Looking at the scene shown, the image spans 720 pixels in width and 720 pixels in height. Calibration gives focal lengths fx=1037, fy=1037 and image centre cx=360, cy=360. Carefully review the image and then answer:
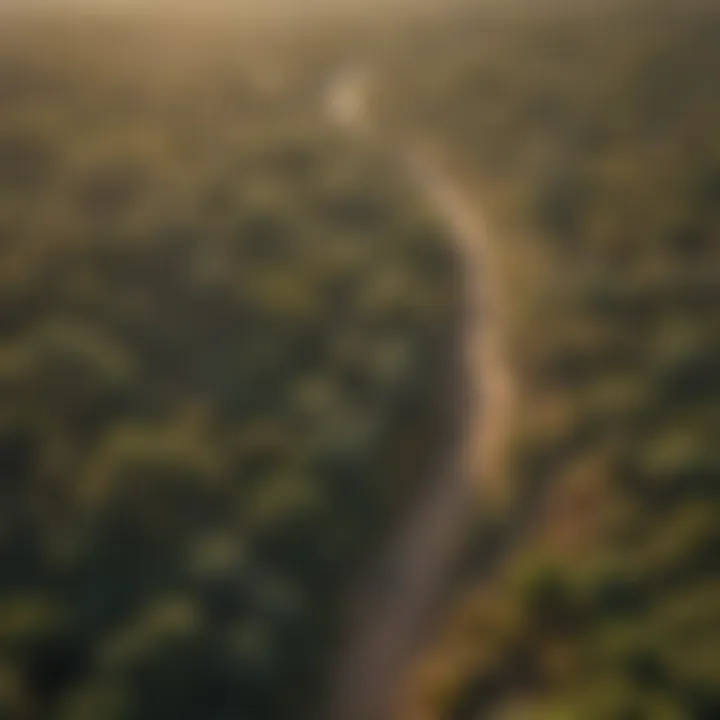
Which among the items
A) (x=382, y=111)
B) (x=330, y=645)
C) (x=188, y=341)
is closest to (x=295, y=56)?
(x=382, y=111)

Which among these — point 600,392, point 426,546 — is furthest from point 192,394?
point 600,392

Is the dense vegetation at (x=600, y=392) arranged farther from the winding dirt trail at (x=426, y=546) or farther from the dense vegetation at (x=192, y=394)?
the dense vegetation at (x=192, y=394)

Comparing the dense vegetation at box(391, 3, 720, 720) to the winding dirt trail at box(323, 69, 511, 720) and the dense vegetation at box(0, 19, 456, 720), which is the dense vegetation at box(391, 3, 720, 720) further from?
the dense vegetation at box(0, 19, 456, 720)

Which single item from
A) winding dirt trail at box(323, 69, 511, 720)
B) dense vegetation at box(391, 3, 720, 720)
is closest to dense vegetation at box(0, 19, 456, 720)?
winding dirt trail at box(323, 69, 511, 720)

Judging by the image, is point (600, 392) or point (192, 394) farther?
point (600, 392)

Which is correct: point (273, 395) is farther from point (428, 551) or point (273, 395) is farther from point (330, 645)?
point (330, 645)

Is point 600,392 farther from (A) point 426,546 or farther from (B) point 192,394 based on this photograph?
(B) point 192,394
